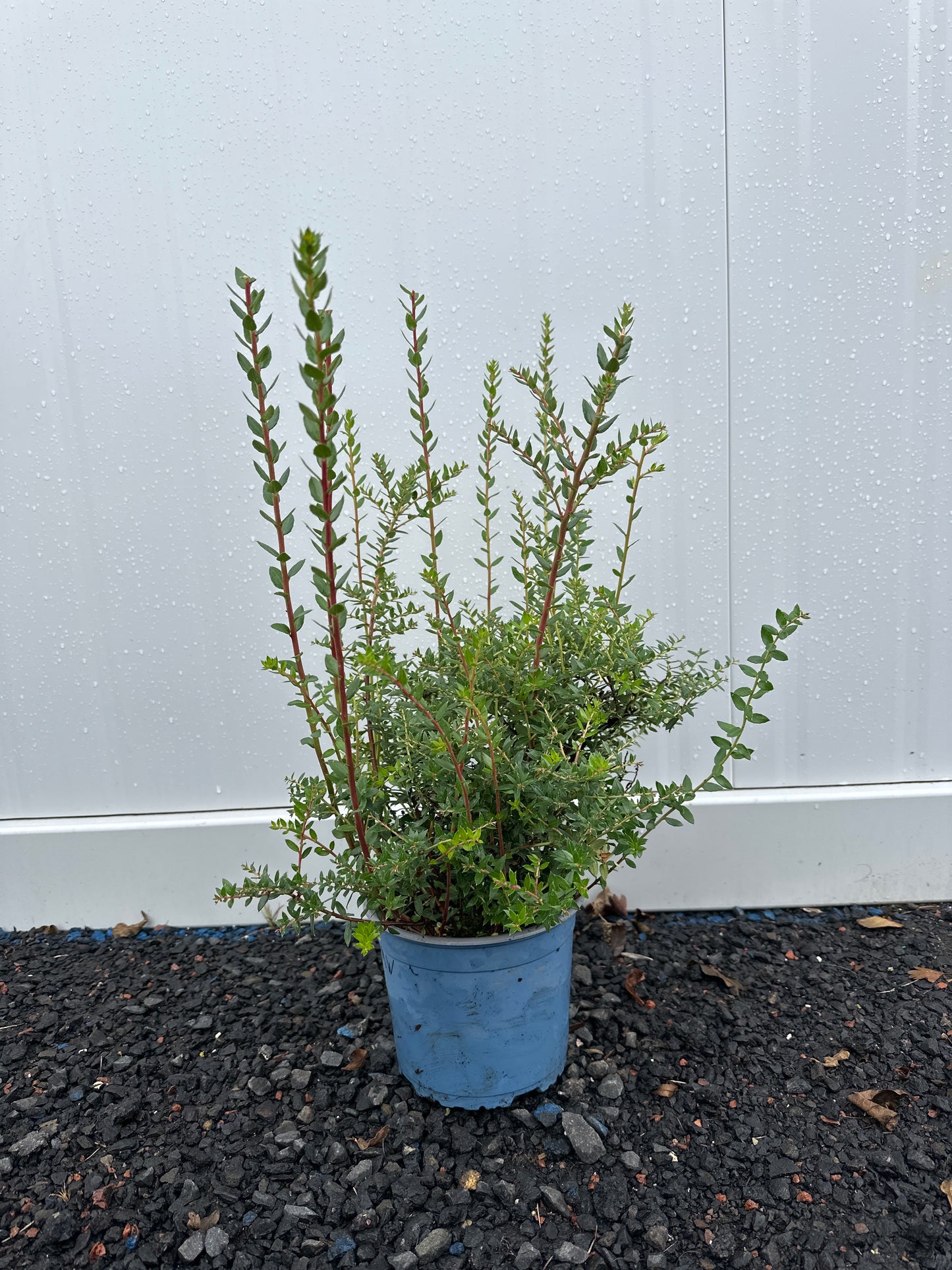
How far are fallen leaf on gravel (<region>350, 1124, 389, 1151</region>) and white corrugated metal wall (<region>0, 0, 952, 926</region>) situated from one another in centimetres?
98

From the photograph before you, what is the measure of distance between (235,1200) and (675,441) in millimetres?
1907

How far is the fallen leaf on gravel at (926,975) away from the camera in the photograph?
2.01 meters

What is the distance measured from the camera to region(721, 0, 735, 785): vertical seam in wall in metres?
2.10

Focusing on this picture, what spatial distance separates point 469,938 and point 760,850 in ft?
3.98

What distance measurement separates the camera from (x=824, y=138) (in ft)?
6.98

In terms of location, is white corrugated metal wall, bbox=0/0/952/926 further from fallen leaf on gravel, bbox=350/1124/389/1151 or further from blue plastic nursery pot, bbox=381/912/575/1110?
fallen leaf on gravel, bbox=350/1124/389/1151

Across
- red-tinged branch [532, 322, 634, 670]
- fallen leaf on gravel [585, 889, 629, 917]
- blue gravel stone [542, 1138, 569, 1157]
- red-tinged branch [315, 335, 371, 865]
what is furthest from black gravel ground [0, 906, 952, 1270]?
red-tinged branch [532, 322, 634, 670]

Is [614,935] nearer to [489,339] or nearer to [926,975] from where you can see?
[926,975]

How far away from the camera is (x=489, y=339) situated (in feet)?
7.35

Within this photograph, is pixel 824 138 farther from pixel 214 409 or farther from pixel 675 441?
pixel 214 409

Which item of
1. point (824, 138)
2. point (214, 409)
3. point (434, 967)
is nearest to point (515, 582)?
point (214, 409)

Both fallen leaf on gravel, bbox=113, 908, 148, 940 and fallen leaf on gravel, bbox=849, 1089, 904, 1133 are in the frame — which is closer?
fallen leaf on gravel, bbox=849, 1089, 904, 1133

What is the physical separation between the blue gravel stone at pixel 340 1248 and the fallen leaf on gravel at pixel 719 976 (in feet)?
3.34

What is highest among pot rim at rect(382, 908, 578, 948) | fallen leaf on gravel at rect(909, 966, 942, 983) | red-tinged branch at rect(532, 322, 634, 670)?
red-tinged branch at rect(532, 322, 634, 670)
